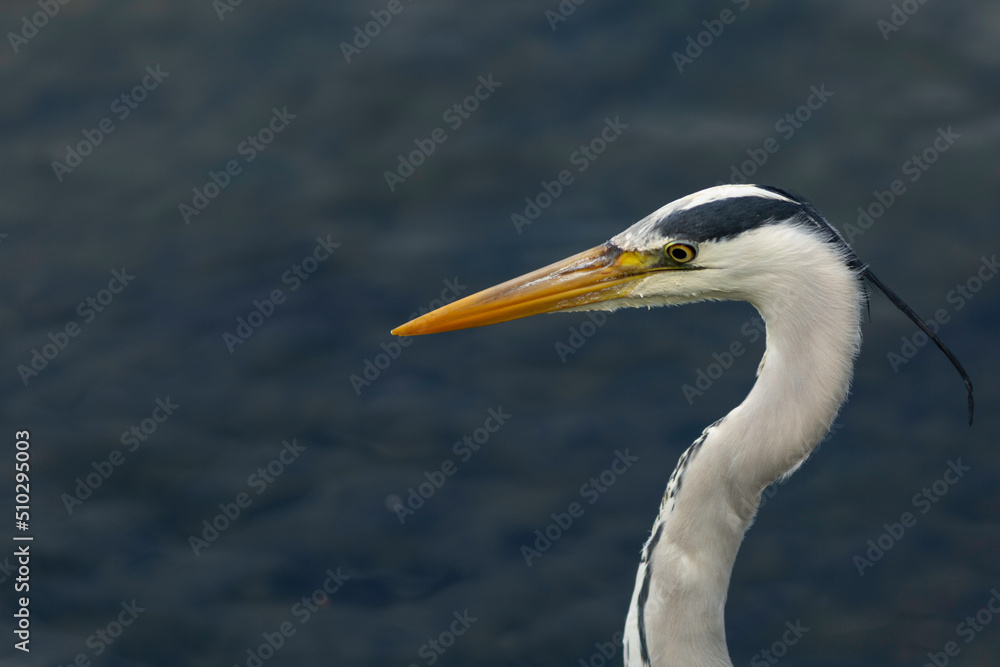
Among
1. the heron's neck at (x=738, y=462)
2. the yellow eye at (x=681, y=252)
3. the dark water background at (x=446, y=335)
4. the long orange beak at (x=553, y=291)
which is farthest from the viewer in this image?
the dark water background at (x=446, y=335)

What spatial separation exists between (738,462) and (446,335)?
10.8 feet

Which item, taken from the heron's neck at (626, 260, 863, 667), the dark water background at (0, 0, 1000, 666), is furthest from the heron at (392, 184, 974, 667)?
the dark water background at (0, 0, 1000, 666)

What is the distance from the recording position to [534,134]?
745cm

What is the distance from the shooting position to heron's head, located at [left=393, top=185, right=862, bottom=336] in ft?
12.3

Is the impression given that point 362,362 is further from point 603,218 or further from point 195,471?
point 603,218

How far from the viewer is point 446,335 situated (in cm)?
690

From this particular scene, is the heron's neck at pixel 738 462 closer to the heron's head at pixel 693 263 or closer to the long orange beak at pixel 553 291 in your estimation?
the heron's head at pixel 693 263

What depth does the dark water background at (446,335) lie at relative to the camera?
19.9 ft

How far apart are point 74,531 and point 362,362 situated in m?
1.79

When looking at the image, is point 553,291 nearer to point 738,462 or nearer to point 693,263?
point 693,263

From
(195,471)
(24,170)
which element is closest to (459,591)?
(195,471)

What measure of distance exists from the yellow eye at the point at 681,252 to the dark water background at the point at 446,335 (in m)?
2.51

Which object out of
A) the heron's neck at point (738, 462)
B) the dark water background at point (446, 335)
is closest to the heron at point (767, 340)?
the heron's neck at point (738, 462)

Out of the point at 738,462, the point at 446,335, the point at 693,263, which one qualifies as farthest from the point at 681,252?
the point at 446,335
